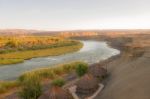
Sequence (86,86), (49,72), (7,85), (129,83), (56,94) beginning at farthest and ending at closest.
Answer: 1. (49,72)
2. (7,85)
3. (129,83)
4. (86,86)
5. (56,94)

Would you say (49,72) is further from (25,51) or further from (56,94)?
(25,51)

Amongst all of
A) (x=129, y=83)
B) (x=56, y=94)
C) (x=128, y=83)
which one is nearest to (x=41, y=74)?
(x=128, y=83)

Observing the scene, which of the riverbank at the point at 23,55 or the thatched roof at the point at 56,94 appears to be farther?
the riverbank at the point at 23,55

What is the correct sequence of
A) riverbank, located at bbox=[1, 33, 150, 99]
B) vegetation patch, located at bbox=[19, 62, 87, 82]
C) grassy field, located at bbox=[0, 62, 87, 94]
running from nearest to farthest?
riverbank, located at bbox=[1, 33, 150, 99] → grassy field, located at bbox=[0, 62, 87, 94] → vegetation patch, located at bbox=[19, 62, 87, 82]

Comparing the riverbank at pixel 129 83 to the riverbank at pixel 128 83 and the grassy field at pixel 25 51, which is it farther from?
the grassy field at pixel 25 51

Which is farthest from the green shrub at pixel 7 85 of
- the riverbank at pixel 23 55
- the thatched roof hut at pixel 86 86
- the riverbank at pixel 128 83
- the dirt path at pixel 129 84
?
the riverbank at pixel 23 55

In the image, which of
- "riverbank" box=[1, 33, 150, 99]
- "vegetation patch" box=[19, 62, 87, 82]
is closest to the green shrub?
"vegetation patch" box=[19, 62, 87, 82]

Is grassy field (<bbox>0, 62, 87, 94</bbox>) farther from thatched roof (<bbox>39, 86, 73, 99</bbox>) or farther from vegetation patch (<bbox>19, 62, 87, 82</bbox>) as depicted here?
thatched roof (<bbox>39, 86, 73, 99</bbox>)

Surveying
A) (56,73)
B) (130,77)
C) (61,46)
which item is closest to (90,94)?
(130,77)

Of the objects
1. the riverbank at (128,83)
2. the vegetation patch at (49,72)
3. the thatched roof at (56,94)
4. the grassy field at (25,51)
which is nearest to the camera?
the thatched roof at (56,94)

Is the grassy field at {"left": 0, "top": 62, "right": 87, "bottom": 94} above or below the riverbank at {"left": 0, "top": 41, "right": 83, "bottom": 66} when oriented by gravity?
above

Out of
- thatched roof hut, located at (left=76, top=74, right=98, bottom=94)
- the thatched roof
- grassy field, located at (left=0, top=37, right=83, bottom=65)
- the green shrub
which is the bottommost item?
grassy field, located at (left=0, top=37, right=83, bottom=65)
